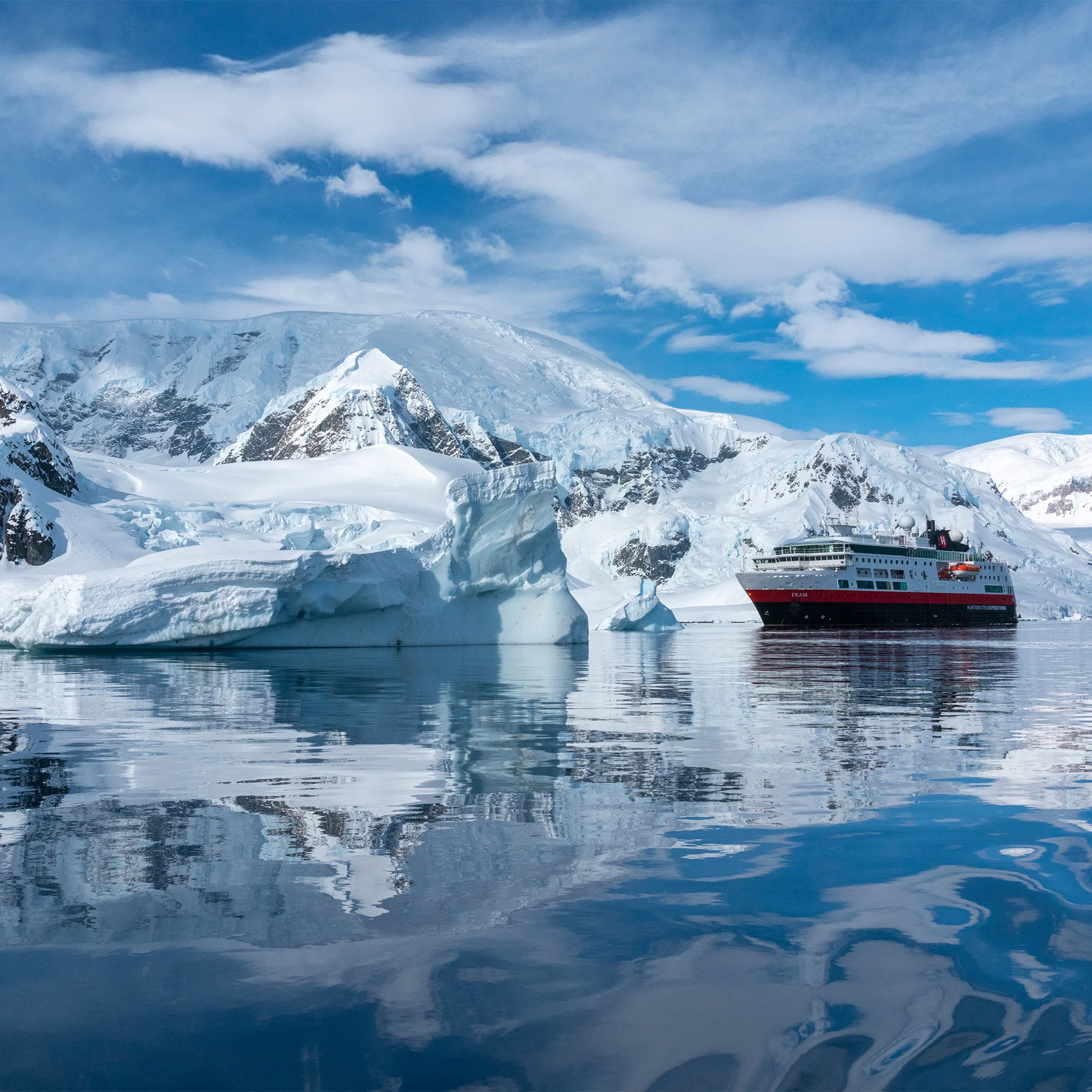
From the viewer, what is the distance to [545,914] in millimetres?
3729

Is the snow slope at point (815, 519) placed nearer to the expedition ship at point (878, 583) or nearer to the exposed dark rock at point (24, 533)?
the expedition ship at point (878, 583)

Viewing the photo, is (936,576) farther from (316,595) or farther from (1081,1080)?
(1081,1080)

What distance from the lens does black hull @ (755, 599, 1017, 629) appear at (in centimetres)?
6881

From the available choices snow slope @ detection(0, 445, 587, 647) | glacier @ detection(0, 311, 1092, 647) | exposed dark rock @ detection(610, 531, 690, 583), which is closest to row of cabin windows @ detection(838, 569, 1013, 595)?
glacier @ detection(0, 311, 1092, 647)

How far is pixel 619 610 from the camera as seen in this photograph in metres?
49.6

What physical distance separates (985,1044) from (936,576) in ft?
262

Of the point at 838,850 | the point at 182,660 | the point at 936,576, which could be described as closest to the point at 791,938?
the point at 838,850

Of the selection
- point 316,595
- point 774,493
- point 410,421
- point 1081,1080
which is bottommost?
point 1081,1080

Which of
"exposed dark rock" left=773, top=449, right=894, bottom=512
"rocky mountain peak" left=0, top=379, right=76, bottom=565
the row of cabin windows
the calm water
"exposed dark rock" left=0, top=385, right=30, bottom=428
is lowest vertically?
the calm water

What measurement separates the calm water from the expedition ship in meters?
62.4

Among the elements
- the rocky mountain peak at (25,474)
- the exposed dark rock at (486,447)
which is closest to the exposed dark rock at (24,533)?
the rocky mountain peak at (25,474)

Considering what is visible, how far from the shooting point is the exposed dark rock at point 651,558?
445 ft

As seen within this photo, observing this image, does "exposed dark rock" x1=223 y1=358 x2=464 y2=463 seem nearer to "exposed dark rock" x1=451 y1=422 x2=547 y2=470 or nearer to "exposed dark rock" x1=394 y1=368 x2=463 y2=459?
"exposed dark rock" x1=394 y1=368 x2=463 y2=459

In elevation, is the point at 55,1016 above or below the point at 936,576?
below
